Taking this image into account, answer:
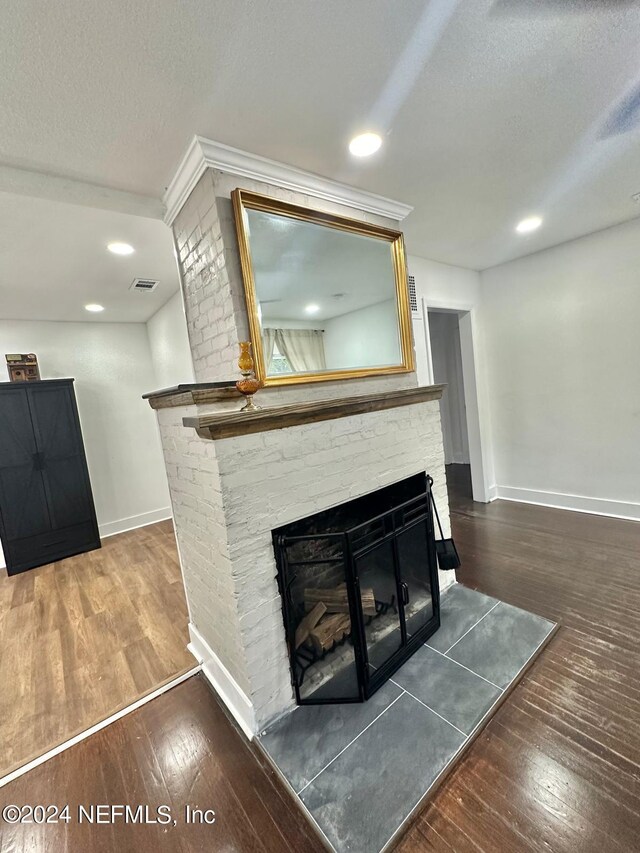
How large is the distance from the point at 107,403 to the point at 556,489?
5353mm

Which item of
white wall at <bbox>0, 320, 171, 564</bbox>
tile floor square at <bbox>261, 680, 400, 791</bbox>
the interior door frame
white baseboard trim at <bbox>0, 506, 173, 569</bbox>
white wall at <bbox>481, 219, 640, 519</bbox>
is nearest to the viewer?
tile floor square at <bbox>261, 680, 400, 791</bbox>

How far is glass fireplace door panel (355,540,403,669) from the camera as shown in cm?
178

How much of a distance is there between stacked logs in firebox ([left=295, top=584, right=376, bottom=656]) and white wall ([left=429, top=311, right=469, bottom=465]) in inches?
174

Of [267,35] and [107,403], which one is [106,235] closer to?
[267,35]

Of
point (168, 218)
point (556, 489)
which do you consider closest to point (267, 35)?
point (168, 218)

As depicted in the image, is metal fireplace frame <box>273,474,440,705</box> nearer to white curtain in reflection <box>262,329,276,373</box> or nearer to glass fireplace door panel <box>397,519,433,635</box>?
glass fireplace door panel <box>397,519,433,635</box>

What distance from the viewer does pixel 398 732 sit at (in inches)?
60.0

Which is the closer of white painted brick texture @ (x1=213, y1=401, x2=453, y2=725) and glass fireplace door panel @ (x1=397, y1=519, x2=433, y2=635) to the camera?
white painted brick texture @ (x1=213, y1=401, x2=453, y2=725)

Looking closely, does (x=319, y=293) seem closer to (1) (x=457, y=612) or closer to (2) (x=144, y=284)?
(2) (x=144, y=284)

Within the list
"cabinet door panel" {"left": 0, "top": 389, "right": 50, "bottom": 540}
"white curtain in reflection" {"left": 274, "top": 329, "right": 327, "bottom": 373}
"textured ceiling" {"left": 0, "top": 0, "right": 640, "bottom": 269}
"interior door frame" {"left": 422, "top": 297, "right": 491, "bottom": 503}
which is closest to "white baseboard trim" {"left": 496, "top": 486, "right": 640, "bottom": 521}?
"interior door frame" {"left": 422, "top": 297, "right": 491, "bottom": 503}

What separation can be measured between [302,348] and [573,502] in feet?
11.3

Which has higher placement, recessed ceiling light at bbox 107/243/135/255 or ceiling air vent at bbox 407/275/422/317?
recessed ceiling light at bbox 107/243/135/255

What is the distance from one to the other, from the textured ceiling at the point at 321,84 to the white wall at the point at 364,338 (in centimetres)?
73

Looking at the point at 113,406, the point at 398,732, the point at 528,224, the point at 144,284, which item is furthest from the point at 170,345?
the point at 398,732
